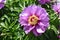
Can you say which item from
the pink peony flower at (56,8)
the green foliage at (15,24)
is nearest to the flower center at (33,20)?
the green foliage at (15,24)

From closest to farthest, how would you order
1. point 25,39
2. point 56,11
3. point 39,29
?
point 39,29 → point 25,39 → point 56,11

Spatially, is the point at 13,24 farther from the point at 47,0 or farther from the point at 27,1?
the point at 47,0

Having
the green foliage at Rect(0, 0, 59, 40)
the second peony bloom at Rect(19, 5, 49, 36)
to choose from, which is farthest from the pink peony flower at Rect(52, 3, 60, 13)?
the second peony bloom at Rect(19, 5, 49, 36)

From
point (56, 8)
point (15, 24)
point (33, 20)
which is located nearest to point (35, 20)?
point (33, 20)

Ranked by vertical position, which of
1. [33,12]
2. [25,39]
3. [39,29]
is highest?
[33,12]

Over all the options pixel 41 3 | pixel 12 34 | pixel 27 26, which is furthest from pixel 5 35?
pixel 41 3

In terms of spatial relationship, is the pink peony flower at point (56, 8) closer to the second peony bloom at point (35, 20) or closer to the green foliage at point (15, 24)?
the green foliage at point (15, 24)
